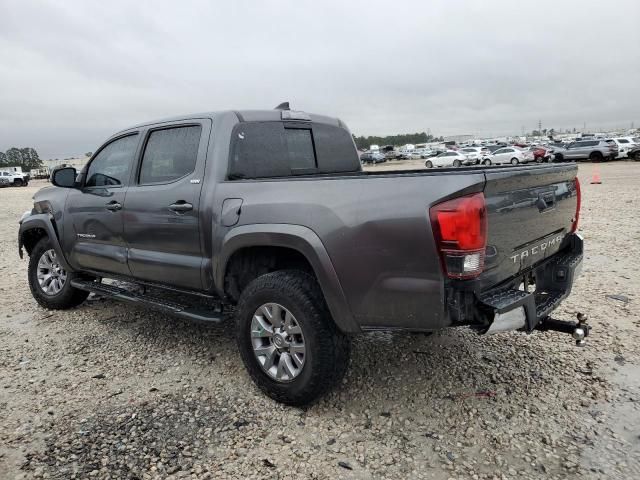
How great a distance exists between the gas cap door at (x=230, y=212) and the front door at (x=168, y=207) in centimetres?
27

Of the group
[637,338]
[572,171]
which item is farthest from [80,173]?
[637,338]

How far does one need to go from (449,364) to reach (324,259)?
1564mm

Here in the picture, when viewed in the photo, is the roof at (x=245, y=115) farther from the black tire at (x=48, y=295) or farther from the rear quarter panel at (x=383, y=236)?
the black tire at (x=48, y=295)

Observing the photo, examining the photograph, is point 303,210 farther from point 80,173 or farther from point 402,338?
point 80,173

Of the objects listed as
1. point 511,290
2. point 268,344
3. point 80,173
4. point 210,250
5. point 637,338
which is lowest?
point 637,338

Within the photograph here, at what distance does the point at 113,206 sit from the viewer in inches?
165

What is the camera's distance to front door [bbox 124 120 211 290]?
3.59m

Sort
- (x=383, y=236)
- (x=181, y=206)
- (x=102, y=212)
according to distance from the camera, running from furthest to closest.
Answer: (x=102, y=212), (x=181, y=206), (x=383, y=236)

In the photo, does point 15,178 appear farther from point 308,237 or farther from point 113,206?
point 308,237

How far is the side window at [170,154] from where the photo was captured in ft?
12.3

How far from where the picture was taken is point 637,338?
4047mm

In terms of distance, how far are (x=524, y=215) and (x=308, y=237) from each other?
Result: 1.26 m

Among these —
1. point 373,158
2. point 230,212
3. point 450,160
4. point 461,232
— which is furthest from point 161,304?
point 373,158

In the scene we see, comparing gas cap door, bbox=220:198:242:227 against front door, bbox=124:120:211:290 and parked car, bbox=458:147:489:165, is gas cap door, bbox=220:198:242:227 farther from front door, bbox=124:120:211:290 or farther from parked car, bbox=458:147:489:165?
parked car, bbox=458:147:489:165
